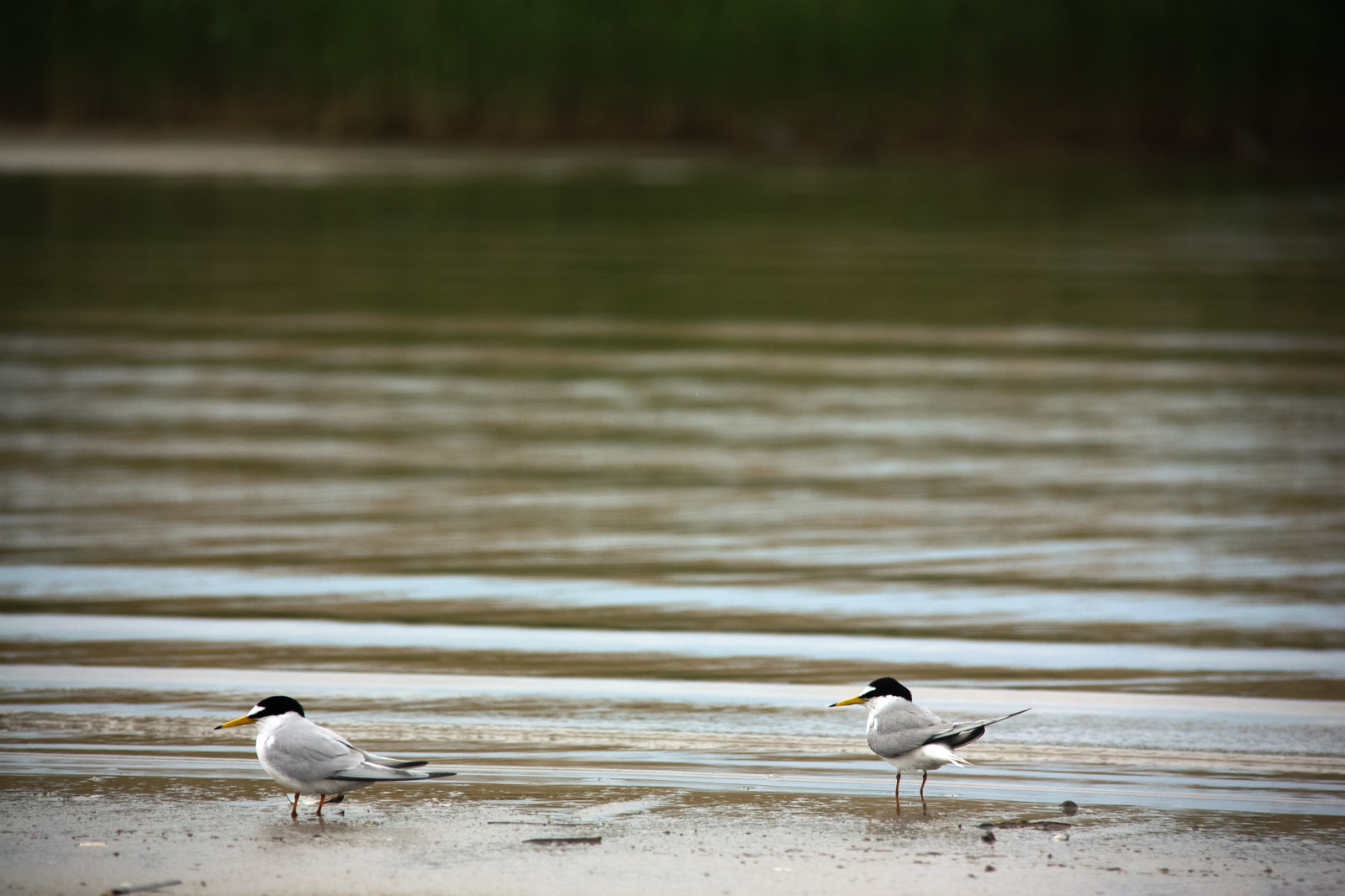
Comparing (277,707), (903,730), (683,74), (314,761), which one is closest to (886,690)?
(903,730)

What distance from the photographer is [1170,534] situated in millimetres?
9195

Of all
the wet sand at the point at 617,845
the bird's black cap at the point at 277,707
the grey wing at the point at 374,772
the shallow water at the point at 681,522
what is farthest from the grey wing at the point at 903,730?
the bird's black cap at the point at 277,707

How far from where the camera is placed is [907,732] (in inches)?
199

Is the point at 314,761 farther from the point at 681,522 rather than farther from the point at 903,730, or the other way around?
the point at 681,522

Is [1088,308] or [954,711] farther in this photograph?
[1088,308]

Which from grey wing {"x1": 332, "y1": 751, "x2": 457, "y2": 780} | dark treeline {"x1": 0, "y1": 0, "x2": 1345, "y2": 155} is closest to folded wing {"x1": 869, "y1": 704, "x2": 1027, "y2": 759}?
grey wing {"x1": 332, "y1": 751, "x2": 457, "y2": 780}

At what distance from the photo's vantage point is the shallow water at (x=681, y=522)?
600 cm

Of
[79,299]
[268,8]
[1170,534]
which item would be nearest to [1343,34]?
[268,8]

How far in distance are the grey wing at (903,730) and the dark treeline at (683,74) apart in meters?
37.7

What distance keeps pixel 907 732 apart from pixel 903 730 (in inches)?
0.7

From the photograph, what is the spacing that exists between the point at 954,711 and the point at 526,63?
37634 millimetres

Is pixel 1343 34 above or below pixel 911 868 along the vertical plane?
above

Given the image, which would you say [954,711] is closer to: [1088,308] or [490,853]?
[490,853]

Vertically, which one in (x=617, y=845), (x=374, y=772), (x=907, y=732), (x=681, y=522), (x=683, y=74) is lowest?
(x=617, y=845)
